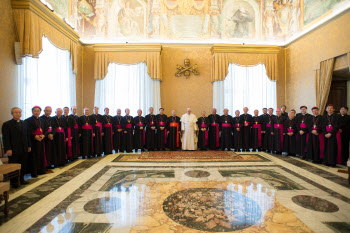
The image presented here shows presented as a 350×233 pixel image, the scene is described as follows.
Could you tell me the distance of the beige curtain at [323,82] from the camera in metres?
6.55

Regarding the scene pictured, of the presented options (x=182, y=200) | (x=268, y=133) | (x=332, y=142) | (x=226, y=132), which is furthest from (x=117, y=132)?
(x=332, y=142)

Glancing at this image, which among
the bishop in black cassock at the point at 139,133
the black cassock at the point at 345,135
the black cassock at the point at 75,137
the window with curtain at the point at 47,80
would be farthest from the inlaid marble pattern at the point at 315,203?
the window with curtain at the point at 47,80

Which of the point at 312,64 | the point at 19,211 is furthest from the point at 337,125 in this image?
the point at 19,211

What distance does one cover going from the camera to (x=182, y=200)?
10.6 feet

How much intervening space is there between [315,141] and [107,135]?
6.69 metres

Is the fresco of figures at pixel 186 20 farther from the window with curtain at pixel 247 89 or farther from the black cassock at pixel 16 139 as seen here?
the black cassock at pixel 16 139

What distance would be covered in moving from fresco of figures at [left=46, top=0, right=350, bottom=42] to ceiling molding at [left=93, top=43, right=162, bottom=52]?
0.57m

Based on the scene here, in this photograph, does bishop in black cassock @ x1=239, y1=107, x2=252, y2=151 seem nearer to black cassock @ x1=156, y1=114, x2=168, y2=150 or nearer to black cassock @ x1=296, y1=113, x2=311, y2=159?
black cassock @ x1=296, y1=113, x2=311, y2=159

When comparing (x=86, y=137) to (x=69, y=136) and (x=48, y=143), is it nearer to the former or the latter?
(x=69, y=136)

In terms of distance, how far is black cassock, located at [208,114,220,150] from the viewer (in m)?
7.79

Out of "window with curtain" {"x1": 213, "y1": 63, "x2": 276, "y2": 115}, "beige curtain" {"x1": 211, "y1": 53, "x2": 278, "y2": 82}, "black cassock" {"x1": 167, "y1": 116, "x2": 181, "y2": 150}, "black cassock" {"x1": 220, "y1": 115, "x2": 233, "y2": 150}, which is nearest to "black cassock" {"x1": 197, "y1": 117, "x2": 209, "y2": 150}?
"black cassock" {"x1": 220, "y1": 115, "x2": 233, "y2": 150}

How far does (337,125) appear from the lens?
5.52 m

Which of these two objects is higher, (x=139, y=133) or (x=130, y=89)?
(x=130, y=89)

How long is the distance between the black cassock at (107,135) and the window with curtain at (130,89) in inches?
57.6
